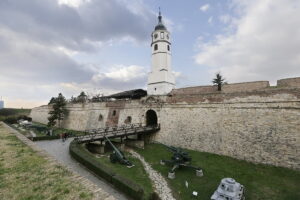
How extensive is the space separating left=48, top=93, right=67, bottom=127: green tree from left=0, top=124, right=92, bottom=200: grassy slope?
1867 cm

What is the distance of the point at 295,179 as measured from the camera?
37.3 ft

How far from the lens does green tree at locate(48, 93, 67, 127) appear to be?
1180 inches

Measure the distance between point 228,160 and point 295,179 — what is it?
170 inches

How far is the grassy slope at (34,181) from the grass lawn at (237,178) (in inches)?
223

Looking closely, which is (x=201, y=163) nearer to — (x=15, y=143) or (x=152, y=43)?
(x=15, y=143)

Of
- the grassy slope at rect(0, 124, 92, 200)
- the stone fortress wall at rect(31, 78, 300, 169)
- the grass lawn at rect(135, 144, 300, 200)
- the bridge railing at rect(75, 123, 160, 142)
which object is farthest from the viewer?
the bridge railing at rect(75, 123, 160, 142)

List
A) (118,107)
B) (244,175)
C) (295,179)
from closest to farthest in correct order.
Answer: (295,179) < (244,175) < (118,107)

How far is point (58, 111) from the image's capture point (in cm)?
3083

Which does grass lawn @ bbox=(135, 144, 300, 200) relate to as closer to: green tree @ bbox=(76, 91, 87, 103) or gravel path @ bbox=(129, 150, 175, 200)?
gravel path @ bbox=(129, 150, 175, 200)

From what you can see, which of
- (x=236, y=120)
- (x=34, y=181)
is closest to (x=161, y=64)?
(x=236, y=120)

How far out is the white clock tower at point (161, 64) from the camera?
25.0 m

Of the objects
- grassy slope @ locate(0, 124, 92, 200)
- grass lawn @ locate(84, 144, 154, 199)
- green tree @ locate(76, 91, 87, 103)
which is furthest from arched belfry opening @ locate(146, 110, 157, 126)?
green tree @ locate(76, 91, 87, 103)

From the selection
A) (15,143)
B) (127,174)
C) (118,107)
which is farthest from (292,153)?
(15,143)

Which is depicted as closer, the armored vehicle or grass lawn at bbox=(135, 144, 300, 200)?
the armored vehicle
